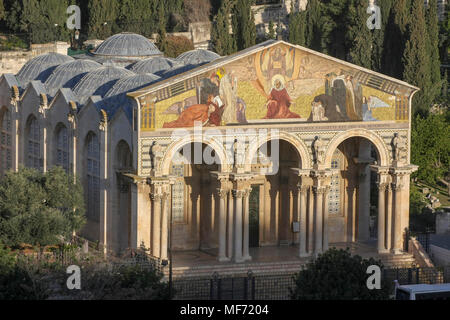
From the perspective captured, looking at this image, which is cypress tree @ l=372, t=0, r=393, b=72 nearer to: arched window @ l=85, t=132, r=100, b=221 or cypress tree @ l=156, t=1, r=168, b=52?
cypress tree @ l=156, t=1, r=168, b=52

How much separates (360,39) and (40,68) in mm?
32622

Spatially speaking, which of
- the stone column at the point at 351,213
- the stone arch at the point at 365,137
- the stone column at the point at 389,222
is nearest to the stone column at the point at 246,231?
the stone arch at the point at 365,137

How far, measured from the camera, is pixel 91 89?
6806 centimetres

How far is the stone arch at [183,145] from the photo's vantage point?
60.9m

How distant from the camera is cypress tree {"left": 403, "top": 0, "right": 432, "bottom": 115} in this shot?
92.5 meters

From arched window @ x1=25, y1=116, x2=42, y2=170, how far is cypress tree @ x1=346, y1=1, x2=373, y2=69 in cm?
3448

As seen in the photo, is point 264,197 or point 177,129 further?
point 264,197

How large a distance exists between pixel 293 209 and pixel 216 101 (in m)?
9.20

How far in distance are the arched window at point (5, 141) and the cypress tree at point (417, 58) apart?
3185cm

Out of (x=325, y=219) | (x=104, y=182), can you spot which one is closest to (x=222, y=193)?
(x=325, y=219)

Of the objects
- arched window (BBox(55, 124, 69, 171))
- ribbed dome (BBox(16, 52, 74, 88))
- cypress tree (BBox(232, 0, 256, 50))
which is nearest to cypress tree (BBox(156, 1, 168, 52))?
cypress tree (BBox(232, 0, 256, 50))
